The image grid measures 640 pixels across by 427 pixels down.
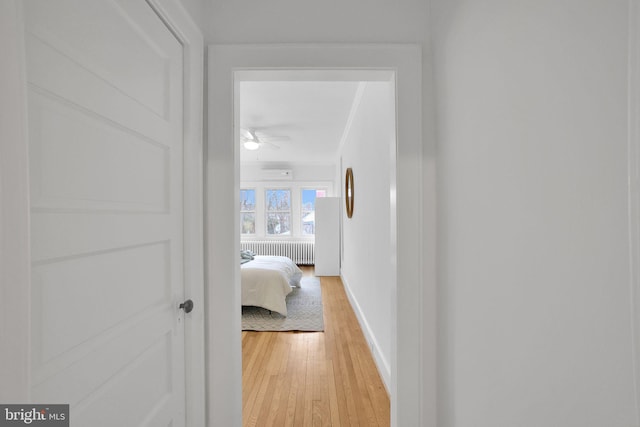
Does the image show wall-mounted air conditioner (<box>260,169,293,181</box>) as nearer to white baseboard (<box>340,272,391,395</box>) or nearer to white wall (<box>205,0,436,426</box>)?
white baseboard (<box>340,272,391,395</box>)

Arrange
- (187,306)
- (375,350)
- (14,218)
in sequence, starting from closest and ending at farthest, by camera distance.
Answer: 1. (14,218)
2. (187,306)
3. (375,350)

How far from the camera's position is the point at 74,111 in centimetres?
69

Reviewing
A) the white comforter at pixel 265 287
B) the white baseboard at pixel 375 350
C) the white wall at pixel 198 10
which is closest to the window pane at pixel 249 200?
the white comforter at pixel 265 287

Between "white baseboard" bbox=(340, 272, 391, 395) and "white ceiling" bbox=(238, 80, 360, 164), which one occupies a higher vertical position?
"white ceiling" bbox=(238, 80, 360, 164)

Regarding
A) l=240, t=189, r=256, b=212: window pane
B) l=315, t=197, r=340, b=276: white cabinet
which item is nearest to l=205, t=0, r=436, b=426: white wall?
l=315, t=197, r=340, b=276: white cabinet

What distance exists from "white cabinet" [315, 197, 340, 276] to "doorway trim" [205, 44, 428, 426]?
171 inches

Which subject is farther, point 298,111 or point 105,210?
point 298,111

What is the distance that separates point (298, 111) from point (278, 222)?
378cm

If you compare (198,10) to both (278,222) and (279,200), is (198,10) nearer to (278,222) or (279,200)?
(279,200)

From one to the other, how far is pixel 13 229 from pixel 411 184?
1.25 m

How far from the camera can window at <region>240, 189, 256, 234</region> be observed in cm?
675

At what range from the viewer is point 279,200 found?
268 inches

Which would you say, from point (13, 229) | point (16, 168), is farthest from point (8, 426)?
point (16, 168)

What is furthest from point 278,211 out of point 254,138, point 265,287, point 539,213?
point 539,213
